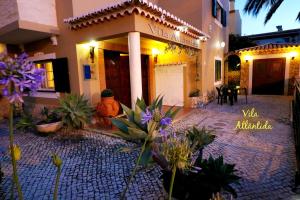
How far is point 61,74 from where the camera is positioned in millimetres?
6828

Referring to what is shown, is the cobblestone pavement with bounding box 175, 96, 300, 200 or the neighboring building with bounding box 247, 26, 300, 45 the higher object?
the neighboring building with bounding box 247, 26, 300, 45

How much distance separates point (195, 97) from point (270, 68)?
321 inches

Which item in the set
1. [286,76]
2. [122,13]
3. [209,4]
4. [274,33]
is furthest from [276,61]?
[122,13]

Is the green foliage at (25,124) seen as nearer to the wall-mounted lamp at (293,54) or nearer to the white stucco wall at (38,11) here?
the white stucco wall at (38,11)

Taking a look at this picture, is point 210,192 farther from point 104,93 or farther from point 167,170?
point 104,93

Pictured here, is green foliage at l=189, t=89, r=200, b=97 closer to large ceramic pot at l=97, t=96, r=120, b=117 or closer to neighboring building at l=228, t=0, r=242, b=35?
large ceramic pot at l=97, t=96, r=120, b=117

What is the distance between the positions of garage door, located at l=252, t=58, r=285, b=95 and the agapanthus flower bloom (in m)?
15.9

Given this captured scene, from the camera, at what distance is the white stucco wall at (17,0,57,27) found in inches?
233

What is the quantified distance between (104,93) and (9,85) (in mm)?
5279

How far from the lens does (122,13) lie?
4.93 m

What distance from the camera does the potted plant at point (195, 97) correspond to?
956 centimetres

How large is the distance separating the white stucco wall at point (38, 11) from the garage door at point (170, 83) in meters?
5.69

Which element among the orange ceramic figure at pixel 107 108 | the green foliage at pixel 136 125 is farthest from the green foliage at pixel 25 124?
the green foliage at pixel 136 125

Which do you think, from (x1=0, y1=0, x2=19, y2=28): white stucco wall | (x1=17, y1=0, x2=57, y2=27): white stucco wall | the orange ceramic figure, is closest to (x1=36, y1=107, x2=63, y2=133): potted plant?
→ the orange ceramic figure
